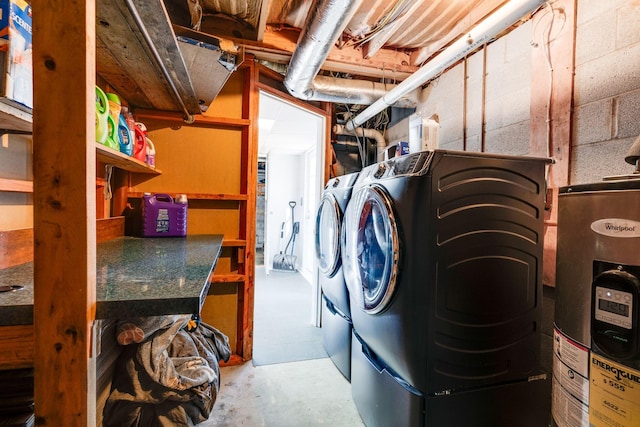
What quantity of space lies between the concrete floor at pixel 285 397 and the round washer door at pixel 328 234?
0.77 metres

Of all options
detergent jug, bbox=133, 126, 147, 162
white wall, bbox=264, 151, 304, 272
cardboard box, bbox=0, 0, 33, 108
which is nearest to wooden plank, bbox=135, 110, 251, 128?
detergent jug, bbox=133, 126, 147, 162

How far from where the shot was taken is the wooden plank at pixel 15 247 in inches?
38.2

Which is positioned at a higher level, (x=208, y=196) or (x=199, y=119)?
(x=199, y=119)

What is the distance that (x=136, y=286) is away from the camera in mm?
819

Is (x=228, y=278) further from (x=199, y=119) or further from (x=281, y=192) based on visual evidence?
(x=281, y=192)

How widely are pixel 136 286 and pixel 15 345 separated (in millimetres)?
249

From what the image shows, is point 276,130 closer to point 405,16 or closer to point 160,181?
point 160,181

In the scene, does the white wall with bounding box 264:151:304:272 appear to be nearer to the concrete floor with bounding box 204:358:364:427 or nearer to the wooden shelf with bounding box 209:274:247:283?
the wooden shelf with bounding box 209:274:247:283

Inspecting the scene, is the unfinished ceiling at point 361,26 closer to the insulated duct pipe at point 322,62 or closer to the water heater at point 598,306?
the insulated duct pipe at point 322,62

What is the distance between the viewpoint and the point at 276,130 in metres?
4.29

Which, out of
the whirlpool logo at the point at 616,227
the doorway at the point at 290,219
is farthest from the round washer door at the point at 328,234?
the whirlpool logo at the point at 616,227

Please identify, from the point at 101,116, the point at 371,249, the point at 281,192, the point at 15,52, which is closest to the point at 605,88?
the point at 371,249

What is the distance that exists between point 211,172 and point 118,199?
668 millimetres

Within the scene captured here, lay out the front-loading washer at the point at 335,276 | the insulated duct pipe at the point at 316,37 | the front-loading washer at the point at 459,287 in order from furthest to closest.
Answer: the front-loading washer at the point at 335,276
the insulated duct pipe at the point at 316,37
the front-loading washer at the point at 459,287
